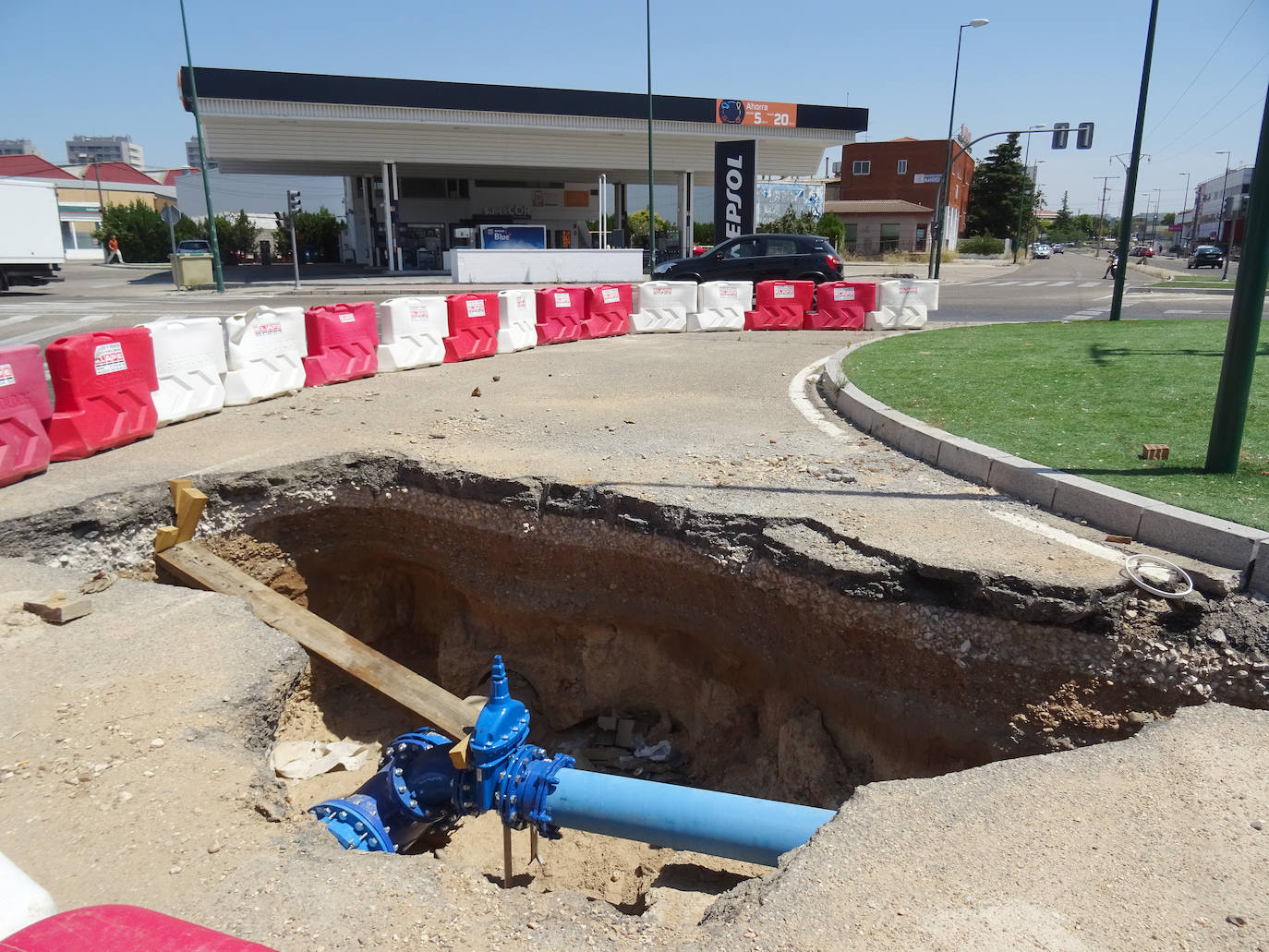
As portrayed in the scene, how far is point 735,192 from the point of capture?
30516 mm

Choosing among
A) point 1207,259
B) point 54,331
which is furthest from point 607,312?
point 1207,259

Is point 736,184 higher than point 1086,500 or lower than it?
higher

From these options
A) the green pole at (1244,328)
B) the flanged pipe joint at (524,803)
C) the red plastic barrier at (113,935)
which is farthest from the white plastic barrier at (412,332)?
the red plastic barrier at (113,935)

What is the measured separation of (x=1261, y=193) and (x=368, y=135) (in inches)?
1281

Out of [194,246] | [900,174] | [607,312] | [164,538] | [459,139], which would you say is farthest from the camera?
[900,174]

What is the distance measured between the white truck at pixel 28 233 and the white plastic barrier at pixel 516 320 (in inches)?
907

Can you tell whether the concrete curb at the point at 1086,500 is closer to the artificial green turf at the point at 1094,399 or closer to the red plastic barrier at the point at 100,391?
the artificial green turf at the point at 1094,399

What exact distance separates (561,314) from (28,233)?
922 inches

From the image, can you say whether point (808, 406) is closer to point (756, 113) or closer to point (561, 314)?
point (561, 314)

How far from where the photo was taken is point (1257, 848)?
2.64 meters

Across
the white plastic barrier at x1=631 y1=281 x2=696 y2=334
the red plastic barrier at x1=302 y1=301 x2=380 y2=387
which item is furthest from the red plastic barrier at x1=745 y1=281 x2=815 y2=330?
the red plastic barrier at x1=302 y1=301 x2=380 y2=387

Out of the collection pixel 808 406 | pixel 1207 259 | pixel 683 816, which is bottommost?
pixel 683 816

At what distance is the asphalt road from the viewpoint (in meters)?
18.2

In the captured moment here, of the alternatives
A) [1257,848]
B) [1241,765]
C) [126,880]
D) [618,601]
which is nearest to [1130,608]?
[1241,765]
